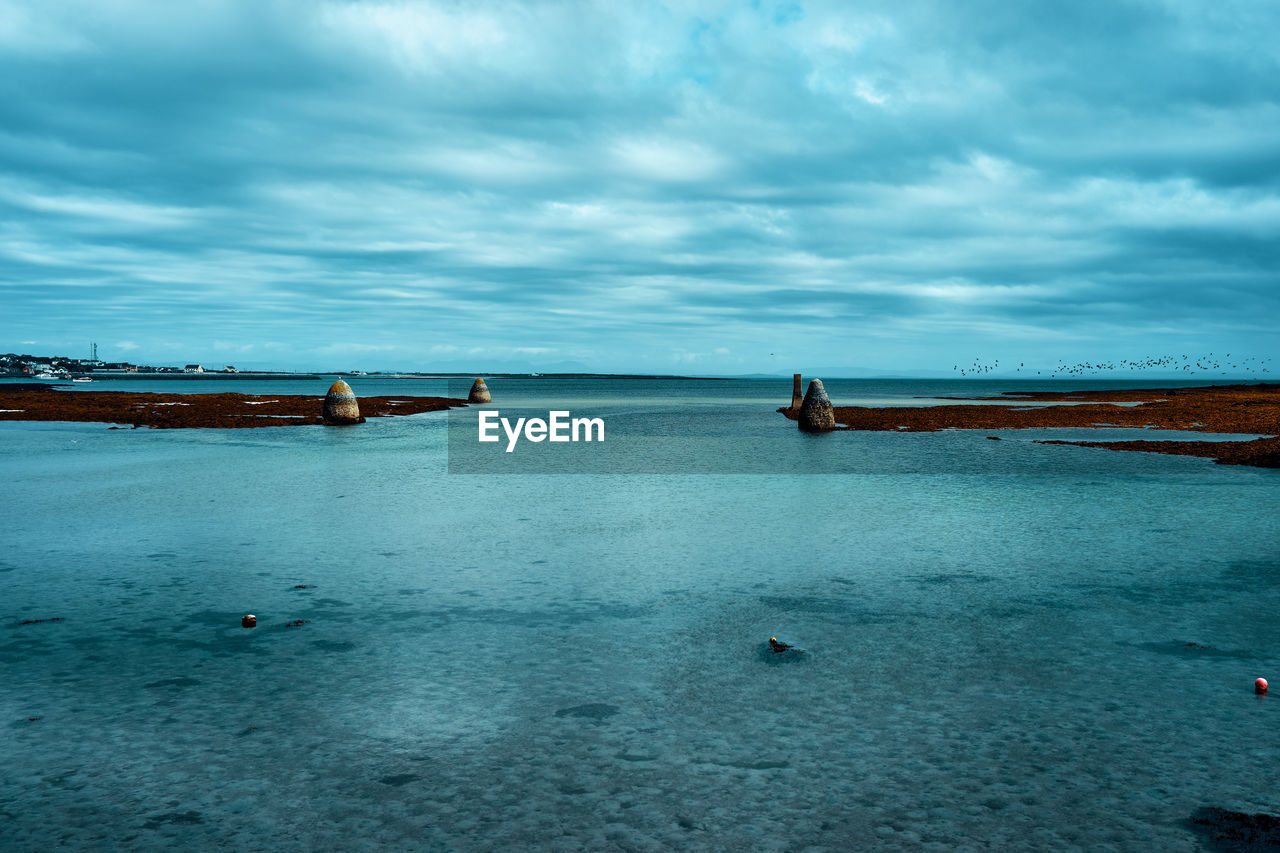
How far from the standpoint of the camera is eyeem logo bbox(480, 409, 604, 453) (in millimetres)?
46719

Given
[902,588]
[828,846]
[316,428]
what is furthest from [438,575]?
[316,428]

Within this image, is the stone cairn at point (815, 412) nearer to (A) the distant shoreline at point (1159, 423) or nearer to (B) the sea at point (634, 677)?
(A) the distant shoreline at point (1159, 423)

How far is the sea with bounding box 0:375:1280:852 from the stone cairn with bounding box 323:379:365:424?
32.2 metres

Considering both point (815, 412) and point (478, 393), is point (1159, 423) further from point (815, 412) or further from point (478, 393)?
point (478, 393)

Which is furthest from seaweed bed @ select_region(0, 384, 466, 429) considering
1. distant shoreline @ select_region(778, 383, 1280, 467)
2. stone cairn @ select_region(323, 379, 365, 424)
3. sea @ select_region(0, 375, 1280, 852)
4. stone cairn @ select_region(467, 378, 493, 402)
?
distant shoreline @ select_region(778, 383, 1280, 467)

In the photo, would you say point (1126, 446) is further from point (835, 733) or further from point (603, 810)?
point (603, 810)

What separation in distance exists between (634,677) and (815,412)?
4132 cm

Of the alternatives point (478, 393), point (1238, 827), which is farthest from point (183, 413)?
point (1238, 827)

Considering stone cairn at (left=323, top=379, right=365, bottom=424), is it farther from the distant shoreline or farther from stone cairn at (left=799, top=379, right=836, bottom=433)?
the distant shoreline

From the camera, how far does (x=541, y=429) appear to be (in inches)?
2217

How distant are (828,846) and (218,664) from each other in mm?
6673

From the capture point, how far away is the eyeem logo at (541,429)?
46.7 metres

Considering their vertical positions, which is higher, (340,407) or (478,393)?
(478,393)

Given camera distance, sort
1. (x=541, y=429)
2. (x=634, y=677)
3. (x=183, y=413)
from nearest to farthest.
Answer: (x=634, y=677)
(x=541, y=429)
(x=183, y=413)
